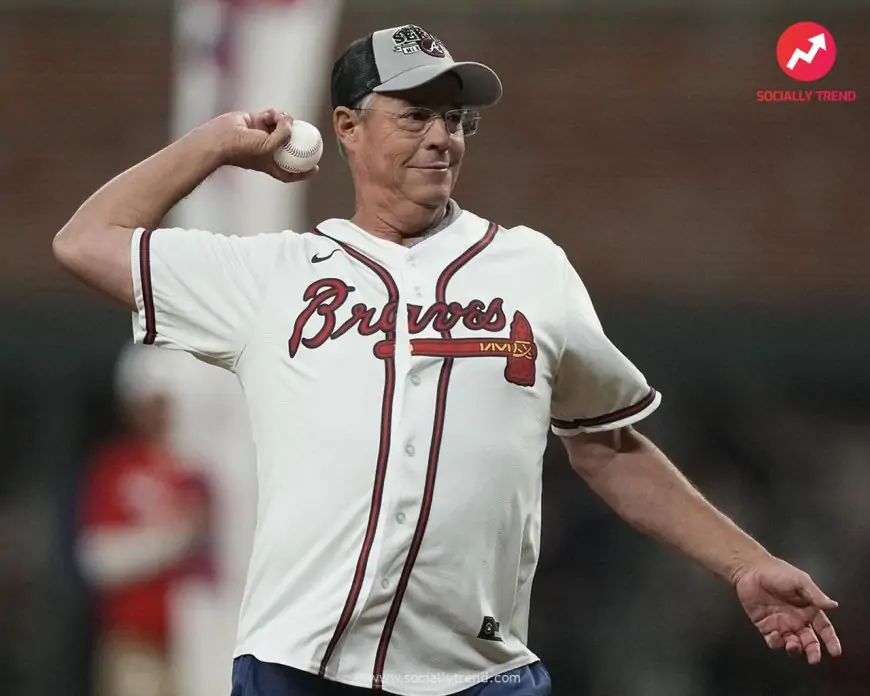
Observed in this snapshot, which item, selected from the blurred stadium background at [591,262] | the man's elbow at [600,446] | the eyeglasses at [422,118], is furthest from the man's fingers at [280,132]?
the blurred stadium background at [591,262]

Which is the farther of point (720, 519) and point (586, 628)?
point (586, 628)

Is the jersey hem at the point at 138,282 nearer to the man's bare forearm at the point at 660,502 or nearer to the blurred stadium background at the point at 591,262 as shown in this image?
the man's bare forearm at the point at 660,502

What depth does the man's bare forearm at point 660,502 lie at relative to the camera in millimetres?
1601

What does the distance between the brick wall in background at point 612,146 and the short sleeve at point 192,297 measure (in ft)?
4.60

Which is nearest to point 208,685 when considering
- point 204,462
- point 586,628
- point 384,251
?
point 204,462

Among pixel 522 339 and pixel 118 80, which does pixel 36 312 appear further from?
pixel 522 339

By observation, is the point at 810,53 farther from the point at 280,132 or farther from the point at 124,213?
the point at 124,213

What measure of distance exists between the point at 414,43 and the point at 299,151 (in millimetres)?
197

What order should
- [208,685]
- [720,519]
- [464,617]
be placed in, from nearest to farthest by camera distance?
[464,617], [720,519], [208,685]

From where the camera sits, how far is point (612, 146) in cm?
301

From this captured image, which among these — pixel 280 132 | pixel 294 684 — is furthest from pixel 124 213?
pixel 294 684

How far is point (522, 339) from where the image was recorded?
1.56 m

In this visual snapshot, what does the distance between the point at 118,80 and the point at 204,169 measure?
4.89 feet

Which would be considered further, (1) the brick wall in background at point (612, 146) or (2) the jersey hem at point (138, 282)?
(1) the brick wall in background at point (612, 146)
